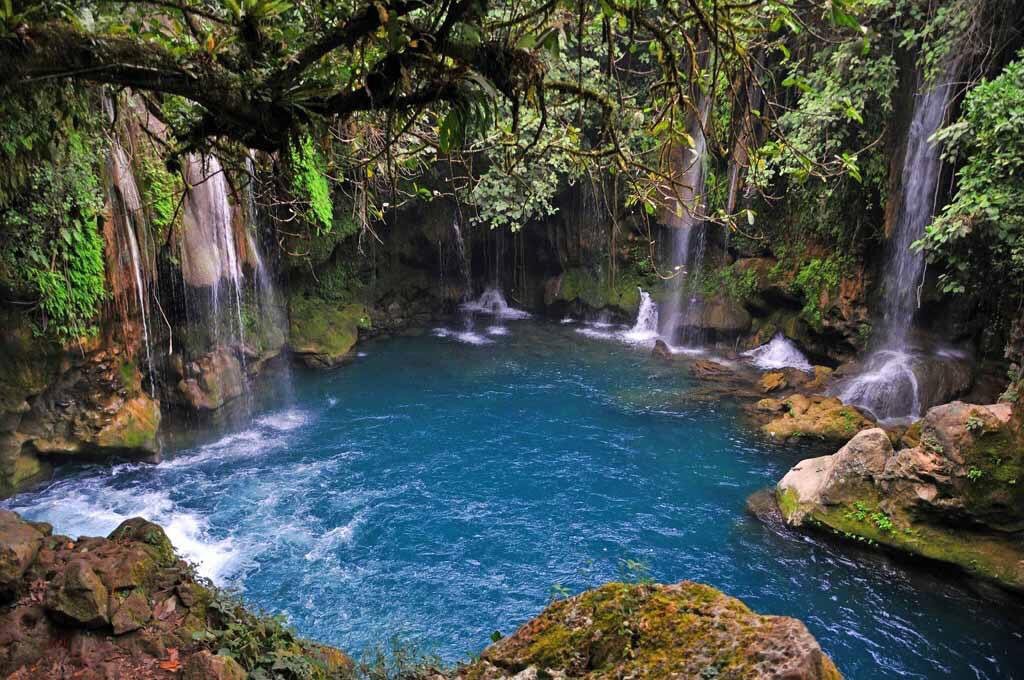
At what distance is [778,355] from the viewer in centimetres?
1491

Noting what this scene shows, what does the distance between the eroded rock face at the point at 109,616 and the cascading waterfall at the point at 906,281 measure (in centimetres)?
1052

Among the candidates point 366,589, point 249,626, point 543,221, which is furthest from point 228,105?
point 543,221

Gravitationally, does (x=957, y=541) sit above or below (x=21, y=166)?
below

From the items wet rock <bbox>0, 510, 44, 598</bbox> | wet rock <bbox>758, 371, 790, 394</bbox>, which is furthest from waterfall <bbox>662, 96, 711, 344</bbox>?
wet rock <bbox>0, 510, 44, 598</bbox>

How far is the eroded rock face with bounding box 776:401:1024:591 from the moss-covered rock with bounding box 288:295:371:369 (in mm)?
10143

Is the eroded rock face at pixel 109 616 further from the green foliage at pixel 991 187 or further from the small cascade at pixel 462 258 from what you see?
the small cascade at pixel 462 258

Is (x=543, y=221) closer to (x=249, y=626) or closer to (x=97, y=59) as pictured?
(x=249, y=626)

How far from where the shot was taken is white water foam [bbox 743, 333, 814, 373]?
47.2 ft

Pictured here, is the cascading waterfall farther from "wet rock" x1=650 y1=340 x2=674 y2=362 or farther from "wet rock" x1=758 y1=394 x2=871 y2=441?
"wet rock" x1=650 y1=340 x2=674 y2=362

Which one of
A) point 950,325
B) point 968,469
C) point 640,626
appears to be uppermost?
point 950,325

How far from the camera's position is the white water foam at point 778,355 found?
14.4 m

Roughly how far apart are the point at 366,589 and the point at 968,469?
7.02 metres

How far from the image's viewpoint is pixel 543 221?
19.1 meters

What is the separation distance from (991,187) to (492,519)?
26.7ft
